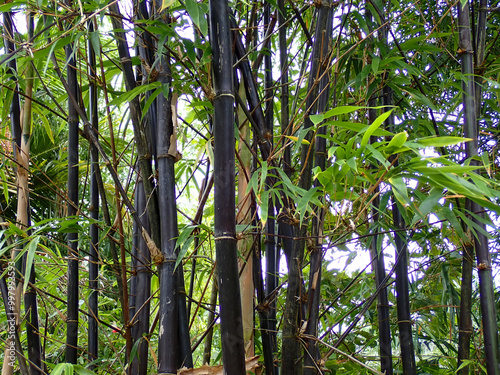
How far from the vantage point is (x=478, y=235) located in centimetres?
104

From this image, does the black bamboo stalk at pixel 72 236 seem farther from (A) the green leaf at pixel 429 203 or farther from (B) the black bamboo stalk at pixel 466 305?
(B) the black bamboo stalk at pixel 466 305

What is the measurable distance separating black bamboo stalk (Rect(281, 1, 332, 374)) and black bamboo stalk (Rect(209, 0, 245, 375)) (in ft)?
0.51

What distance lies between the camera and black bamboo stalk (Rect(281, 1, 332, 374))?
89 centimetres

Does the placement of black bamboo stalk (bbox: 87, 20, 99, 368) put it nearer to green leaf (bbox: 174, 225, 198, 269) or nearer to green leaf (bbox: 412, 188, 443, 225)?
green leaf (bbox: 174, 225, 198, 269)

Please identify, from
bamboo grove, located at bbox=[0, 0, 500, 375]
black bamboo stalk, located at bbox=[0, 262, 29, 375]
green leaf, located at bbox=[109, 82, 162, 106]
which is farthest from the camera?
black bamboo stalk, located at bbox=[0, 262, 29, 375]

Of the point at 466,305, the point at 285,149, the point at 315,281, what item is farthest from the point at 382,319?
the point at 285,149

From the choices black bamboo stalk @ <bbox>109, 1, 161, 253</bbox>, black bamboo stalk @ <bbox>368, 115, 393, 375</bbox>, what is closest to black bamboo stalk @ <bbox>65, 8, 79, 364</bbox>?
black bamboo stalk @ <bbox>109, 1, 161, 253</bbox>

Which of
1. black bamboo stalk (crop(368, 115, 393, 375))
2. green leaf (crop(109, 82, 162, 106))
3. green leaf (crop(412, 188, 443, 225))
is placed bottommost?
black bamboo stalk (crop(368, 115, 393, 375))

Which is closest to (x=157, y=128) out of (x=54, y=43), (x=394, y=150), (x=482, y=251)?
(x=54, y=43)

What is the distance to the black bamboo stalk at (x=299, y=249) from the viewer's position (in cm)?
89

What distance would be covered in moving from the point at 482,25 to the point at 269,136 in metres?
0.60

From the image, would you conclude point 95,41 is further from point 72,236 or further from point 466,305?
point 466,305

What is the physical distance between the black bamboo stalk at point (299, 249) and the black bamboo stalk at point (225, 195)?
0.15 metres

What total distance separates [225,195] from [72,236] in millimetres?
537
